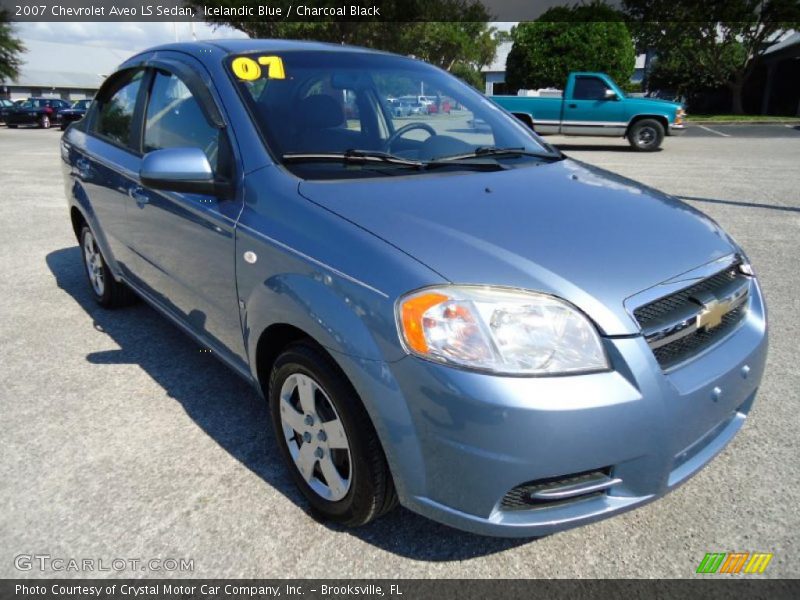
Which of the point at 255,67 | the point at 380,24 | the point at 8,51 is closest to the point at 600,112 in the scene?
the point at 255,67

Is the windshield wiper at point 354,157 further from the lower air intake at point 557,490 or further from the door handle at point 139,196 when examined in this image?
the lower air intake at point 557,490

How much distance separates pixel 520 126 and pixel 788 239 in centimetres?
418

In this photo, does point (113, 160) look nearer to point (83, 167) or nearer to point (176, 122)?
point (83, 167)

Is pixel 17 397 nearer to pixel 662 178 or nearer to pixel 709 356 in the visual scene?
pixel 709 356

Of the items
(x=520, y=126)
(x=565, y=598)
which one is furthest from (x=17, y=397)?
(x=520, y=126)

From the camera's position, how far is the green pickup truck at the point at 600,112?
1449cm

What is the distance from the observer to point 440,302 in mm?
1650

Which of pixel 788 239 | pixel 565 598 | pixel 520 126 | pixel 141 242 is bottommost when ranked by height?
pixel 565 598

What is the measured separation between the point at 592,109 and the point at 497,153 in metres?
13.4

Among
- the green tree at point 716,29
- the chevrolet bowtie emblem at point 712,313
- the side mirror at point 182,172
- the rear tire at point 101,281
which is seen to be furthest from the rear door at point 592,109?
the green tree at point 716,29

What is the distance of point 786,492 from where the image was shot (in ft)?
7.48

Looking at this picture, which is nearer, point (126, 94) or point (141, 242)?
point (141, 242)

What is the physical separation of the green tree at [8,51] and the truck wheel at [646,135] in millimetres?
45945

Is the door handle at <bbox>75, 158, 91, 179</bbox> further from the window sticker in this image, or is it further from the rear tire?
the window sticker
